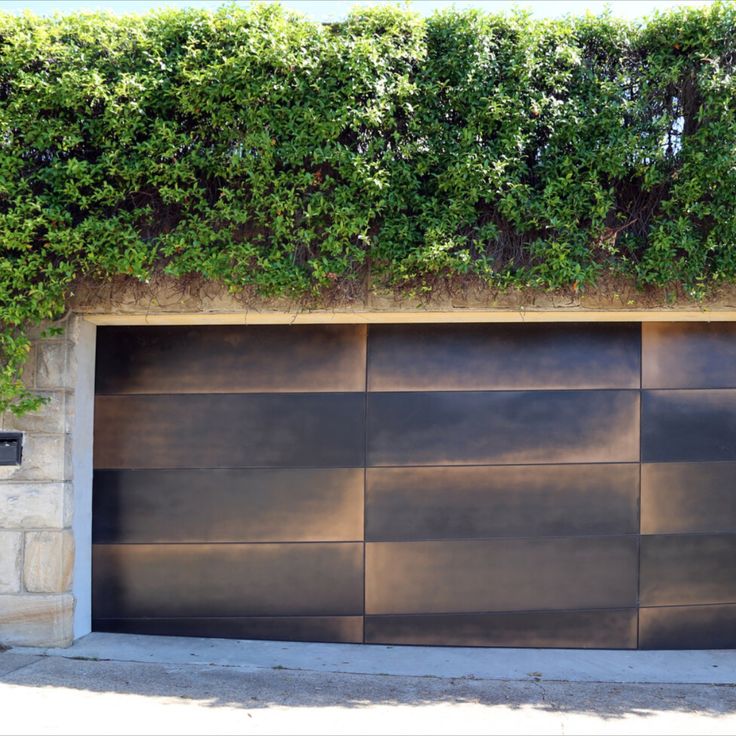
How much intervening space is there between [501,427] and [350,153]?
2500 mm

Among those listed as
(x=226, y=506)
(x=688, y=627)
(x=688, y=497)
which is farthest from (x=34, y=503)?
(x=688, y=627)

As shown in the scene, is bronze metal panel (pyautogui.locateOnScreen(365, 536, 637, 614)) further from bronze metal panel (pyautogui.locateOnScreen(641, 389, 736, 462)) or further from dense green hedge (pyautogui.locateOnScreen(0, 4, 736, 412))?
dense green hedge (pyautogui.locateOnScreen(0, 4, 736, 412))

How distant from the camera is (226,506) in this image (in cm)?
636

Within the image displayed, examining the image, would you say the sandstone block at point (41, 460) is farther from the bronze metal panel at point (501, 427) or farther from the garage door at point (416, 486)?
the bronze metal panel at point (501, 427)

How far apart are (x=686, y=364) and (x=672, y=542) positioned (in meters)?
1.47

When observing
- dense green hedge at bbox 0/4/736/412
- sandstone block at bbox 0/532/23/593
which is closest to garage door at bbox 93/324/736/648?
sandstone block at bbox 0/532/23/593

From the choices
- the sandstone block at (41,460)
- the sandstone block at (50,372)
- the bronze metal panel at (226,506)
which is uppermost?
the sandstone block at (50,372)

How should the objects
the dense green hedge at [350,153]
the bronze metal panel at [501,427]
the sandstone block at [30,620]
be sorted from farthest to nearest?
the bronze metal panel at [501,427] < the sandstone block at [30,620] < the dense green hedge at [350,153]

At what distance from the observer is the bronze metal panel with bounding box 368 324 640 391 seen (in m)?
6.46

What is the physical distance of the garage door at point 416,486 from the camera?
20.9 feet

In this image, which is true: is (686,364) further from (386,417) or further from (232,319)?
(232,319)

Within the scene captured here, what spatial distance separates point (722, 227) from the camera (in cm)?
579

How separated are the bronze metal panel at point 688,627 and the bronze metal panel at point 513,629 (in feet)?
0.41

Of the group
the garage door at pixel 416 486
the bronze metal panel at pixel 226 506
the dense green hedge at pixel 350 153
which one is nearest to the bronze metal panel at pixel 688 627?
the garage door at pixel 416 486
